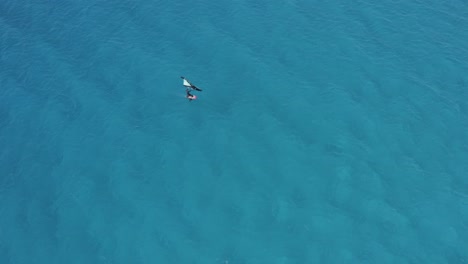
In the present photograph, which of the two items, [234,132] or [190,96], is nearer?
[234,132]

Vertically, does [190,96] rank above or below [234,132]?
above

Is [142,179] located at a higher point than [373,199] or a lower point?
lower

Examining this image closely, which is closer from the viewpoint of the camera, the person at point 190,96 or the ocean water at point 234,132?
the ocean water at point 234,132

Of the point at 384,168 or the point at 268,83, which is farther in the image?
the point at 268,83

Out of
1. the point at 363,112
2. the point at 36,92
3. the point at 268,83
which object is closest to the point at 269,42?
the point at 268,83

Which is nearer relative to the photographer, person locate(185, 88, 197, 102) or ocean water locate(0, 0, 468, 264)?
ocean water locate(0, 0, 468, 264)

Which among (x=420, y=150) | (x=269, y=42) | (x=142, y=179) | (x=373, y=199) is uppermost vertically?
(x=269, y=42)

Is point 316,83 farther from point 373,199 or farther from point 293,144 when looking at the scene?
point 373,199

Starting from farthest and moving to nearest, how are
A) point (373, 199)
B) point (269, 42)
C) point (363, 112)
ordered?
point (269, 42)
point (363, 112)
point (373, 199)
